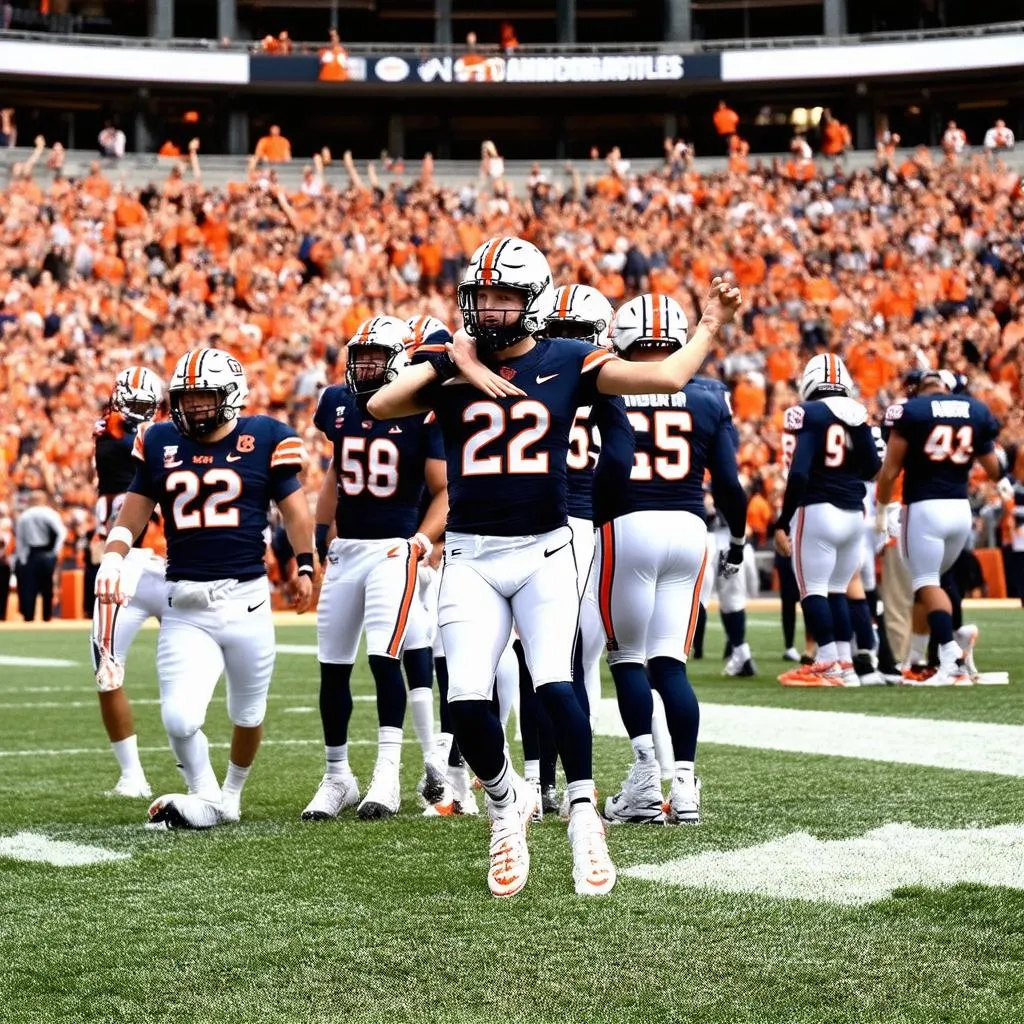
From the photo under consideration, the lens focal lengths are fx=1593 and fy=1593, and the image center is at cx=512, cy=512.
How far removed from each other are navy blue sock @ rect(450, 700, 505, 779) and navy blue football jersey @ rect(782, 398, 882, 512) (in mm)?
5463

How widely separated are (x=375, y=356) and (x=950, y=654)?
513 centimetres

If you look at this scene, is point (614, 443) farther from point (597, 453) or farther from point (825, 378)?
point (825, 378)

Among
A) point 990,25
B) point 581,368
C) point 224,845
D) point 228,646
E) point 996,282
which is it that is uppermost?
point 990,25

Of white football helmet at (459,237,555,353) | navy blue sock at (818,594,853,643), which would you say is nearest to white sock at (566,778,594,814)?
white football helmet at (459,237,555,353)

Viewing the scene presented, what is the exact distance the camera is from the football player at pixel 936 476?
31.6 ft

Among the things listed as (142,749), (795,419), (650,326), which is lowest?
(142,749)

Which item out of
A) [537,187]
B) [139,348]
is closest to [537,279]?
[139,348]

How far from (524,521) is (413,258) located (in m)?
20.9

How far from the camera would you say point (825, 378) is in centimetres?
993

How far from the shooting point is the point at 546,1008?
3.34 meters

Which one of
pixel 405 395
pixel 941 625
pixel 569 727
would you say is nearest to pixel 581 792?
pixel 569 727

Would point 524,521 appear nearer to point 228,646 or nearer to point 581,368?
point 581,368

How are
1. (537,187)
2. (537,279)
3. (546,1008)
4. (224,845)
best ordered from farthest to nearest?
(537,187) → (224,845) → (537,279) → (546,1008)

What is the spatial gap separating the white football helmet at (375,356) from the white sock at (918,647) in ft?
18.0
